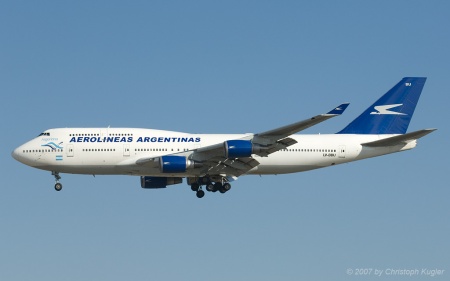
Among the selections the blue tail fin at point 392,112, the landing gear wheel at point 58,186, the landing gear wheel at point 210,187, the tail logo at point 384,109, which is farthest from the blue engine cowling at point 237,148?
the tail logo at point 384,109

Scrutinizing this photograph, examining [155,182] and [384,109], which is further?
[384,109]

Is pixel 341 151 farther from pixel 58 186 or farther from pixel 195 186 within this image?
pixel 58 186

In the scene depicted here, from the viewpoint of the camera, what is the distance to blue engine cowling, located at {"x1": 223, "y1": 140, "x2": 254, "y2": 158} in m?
52.3

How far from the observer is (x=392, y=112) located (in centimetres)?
6191

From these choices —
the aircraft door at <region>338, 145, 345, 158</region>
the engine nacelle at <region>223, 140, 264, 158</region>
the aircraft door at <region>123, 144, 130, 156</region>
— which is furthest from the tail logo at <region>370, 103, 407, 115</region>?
the aircraft door at <region>123, 144, 130, 156</region>

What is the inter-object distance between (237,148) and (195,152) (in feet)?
11.2

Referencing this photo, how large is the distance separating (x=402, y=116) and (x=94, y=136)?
23.0 metres

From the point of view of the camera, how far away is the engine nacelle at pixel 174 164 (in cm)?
5344

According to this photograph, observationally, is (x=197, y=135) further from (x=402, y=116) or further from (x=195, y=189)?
(x=402, y=116)

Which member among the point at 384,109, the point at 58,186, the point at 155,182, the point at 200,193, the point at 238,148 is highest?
the point at 384,109

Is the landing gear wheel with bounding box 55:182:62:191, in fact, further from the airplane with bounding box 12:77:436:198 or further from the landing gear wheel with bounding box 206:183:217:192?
the landing gear wheel with bounding box 206:183:217:192

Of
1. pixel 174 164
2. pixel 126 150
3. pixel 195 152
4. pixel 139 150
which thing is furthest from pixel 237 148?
pixel 126 150

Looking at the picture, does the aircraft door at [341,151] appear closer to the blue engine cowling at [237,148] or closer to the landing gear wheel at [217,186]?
the blue engine cowling at [237,148]

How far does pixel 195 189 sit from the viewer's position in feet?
194
